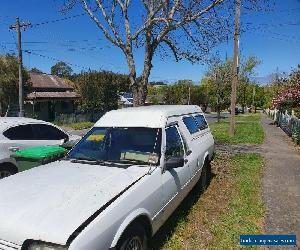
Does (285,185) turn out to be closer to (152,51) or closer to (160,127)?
(160,127)

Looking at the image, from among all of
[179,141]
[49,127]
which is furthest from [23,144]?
[179,141]

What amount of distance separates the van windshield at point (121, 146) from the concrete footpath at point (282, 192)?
100 inches

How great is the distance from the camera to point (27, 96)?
3831cm

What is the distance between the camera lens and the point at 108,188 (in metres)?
4.10

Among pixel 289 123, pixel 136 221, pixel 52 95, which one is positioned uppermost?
pixel 52 95

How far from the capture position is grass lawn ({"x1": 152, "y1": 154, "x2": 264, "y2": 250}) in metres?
5.44

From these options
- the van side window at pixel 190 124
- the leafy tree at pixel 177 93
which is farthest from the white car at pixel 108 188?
the leafy tree at pixel 177 93

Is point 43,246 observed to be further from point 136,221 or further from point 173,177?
point 173,177

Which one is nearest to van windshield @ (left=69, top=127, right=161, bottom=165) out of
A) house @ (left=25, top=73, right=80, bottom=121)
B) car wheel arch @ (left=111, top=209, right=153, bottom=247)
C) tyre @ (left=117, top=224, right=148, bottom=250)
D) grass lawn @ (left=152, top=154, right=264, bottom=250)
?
car wheel arch @ (left=111, top=209, right=153, bottom=247)

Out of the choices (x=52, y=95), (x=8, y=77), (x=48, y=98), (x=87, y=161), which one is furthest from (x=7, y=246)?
(x=52, y=95)

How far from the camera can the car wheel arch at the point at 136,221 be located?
3.68 meters

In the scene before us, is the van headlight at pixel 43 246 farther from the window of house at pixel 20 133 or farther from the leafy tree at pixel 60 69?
the leafy tree at pixel 60 69

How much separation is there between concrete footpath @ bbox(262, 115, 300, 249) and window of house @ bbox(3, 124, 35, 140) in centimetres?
551

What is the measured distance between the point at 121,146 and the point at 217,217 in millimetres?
2472
